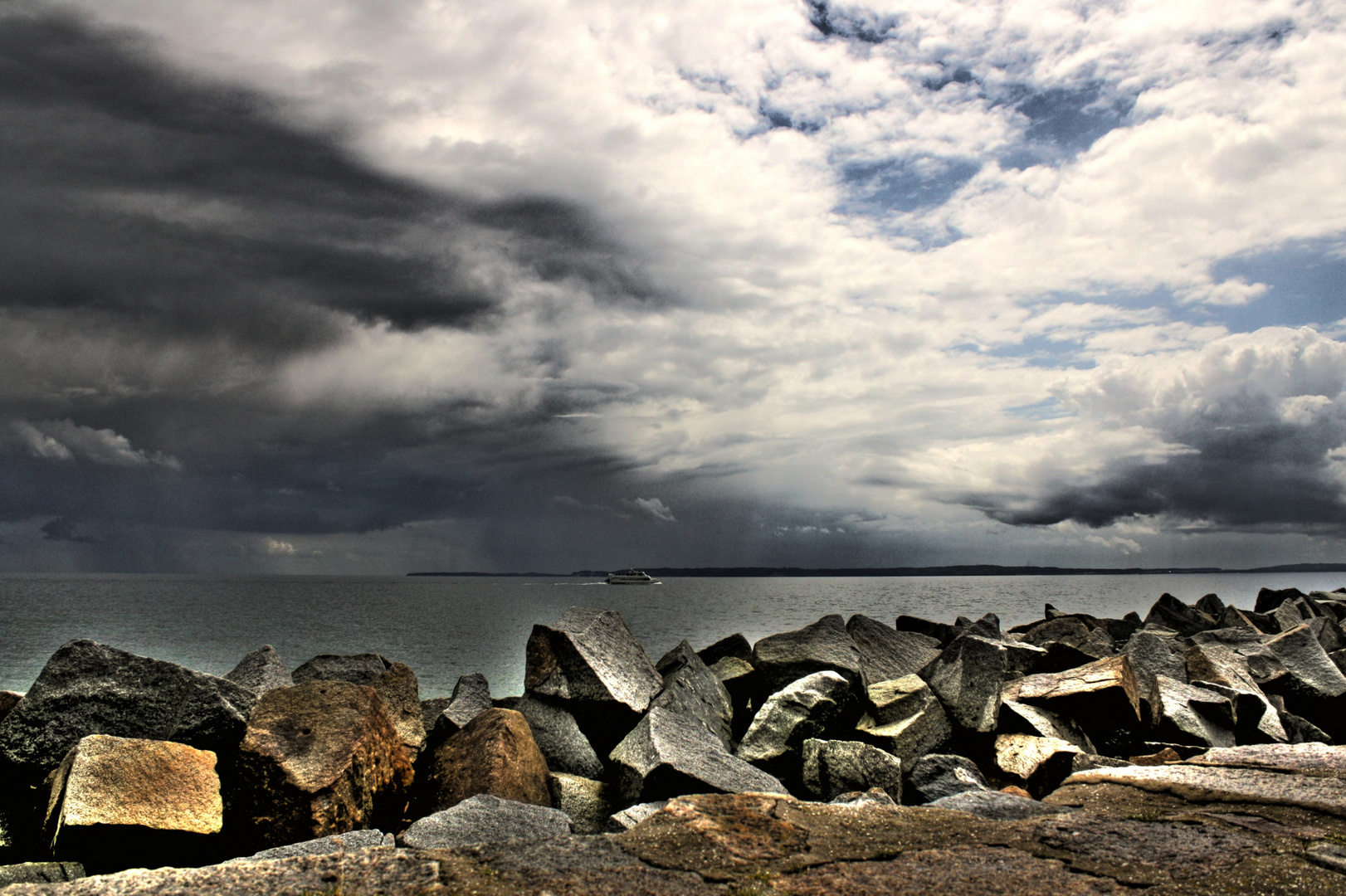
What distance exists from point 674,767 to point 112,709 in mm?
4717

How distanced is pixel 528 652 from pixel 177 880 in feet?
17.4

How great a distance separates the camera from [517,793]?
5.89 m

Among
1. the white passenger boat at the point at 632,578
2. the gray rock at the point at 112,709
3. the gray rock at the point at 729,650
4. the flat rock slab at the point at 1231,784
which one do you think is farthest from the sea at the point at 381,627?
the white passenger boat at the point at 632,578

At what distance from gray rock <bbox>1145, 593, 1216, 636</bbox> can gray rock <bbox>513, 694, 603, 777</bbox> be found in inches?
658

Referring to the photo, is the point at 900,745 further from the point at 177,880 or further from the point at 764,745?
the point at 177,880

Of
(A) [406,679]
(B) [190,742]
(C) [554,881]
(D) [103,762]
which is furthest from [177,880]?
(A) [406,679]

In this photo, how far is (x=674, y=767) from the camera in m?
5.89

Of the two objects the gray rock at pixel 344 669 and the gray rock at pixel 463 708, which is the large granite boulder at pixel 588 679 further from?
the gray rock at pixel 344 669

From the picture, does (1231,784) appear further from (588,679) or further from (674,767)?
(588,679)

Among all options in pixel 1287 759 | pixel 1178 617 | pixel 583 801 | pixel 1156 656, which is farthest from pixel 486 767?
pixel 1178 617

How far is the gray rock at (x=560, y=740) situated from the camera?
739 centimetres

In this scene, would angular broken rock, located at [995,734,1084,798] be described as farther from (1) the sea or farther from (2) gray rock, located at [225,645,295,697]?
(1) the sea

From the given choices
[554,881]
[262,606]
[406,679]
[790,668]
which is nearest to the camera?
[554,881]

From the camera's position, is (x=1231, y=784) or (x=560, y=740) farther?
(x=560, y=740)
